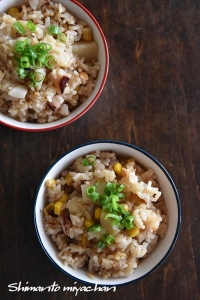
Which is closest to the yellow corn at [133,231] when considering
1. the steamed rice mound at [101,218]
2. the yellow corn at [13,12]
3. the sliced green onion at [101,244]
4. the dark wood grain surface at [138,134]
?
the steamed rice mound at [101,218]

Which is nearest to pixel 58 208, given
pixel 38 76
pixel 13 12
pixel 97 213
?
pixel 97 213

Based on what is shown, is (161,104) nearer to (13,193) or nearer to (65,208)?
(65,208)

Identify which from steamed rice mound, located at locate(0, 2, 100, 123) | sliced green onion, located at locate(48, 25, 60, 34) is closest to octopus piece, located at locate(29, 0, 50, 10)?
steamed rice mound, located at locate(0, 2, 100, 123)

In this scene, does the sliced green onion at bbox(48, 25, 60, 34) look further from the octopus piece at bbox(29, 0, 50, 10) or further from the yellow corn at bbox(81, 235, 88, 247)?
the yellow corn at bbox(81, 235, 88, 247)

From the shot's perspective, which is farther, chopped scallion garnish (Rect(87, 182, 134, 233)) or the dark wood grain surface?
the dark wood grain surface

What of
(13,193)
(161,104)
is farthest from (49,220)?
(161,104)

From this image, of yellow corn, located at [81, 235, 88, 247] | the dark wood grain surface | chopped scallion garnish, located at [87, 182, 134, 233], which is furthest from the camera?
the dark wood grain surface
